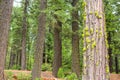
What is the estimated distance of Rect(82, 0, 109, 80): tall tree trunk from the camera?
4.01m

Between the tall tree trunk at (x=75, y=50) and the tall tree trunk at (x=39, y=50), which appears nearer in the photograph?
the tall tree trunk at (x=39, y=50)

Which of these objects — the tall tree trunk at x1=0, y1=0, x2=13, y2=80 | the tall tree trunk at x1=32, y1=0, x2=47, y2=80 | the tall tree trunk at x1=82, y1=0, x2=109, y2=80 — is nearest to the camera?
the tall tree trunk at x1=82, y1=0, x2=109, y2=80

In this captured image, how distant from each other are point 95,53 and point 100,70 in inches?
12.1

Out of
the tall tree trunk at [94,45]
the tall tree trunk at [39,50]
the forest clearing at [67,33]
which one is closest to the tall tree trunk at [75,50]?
the forest clearing at [67,33]

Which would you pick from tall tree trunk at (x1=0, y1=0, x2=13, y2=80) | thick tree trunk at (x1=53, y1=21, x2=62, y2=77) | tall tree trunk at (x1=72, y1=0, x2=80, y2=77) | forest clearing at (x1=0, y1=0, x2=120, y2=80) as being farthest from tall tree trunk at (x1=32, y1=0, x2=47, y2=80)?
thick tree trunk at (x1=53, y1=21, x2=62, y2=77)

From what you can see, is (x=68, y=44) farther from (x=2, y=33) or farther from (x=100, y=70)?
(x=100, y=70)

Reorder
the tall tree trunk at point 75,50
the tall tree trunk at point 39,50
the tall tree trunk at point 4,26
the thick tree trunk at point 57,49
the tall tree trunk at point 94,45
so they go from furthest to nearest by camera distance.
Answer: the thick tree trunk at point 57,49
the tall tree trunk at point 75,50
the tall tree trunk at point 39,50
the tall tree trunk at point 4,26
the tall tree trunk at point 94,45

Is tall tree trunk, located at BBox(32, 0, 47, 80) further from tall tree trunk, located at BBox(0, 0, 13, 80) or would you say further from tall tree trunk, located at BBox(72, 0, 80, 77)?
tall tree trunk, located at BBox(72, 0, 80, 77)

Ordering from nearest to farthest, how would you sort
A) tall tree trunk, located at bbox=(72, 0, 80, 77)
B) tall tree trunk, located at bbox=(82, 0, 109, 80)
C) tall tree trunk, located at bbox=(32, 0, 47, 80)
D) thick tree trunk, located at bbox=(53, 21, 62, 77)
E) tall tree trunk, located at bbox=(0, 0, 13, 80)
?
tall tree trunk, located at bbox=(82, 0, 109, 80) < tall tree trunk, located at bbox=(0, 0, 13, 80) < tall tree trunk, located at bbox=(32, 0, 47, 80) < tall tree trunk, located at bbox=(72, 0, 80, 77) < thick tree trunk, located at bbox=(53, 21, 62, 77)

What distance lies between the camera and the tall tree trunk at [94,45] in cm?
401

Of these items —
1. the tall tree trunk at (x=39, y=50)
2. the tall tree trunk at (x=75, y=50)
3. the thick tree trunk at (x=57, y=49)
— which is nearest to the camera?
the tall tree trunk at (x=39, y=50)

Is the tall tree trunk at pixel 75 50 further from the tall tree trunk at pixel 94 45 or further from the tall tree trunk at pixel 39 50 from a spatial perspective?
the tall tree trunk at pixel 94 45

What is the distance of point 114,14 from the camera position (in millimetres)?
16641

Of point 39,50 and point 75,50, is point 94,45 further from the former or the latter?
point 75,50
